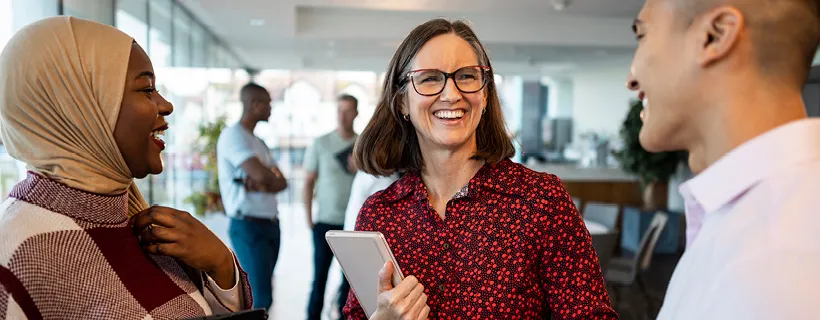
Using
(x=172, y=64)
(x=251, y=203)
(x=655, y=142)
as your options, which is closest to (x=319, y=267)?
(x=251, y=203)

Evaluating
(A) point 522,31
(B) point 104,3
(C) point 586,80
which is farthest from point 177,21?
(C) point 586,80

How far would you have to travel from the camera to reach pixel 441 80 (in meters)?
1.61

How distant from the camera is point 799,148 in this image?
676 millimetres

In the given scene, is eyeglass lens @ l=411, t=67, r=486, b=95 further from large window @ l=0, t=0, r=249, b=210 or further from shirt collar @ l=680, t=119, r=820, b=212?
large window @ l=0, t=0, r=249, b=210

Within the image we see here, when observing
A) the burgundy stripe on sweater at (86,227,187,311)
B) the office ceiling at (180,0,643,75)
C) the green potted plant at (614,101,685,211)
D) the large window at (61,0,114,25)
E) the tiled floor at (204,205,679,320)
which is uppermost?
the office ceiling at (180,0,643,75)

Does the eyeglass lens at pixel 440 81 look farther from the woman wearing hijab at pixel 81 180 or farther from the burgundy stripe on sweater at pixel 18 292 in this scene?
the burgundy stripe on sweater at pixel 18 292

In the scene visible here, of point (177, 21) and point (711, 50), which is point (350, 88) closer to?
point (177, 21)

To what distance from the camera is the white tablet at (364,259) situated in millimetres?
1400

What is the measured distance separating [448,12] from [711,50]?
7311 mm

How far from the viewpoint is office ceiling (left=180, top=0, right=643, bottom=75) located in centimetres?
750

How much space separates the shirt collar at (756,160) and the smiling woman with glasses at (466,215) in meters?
0.78

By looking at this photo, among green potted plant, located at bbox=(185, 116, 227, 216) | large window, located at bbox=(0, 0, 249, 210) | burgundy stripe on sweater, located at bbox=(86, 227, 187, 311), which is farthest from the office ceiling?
burgundy stripe on sweater, located at bbox=(86, 227, 187, 311)

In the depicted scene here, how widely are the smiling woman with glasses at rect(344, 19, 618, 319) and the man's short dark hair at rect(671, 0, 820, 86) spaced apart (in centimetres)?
82

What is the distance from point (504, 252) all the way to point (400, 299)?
0.28m
